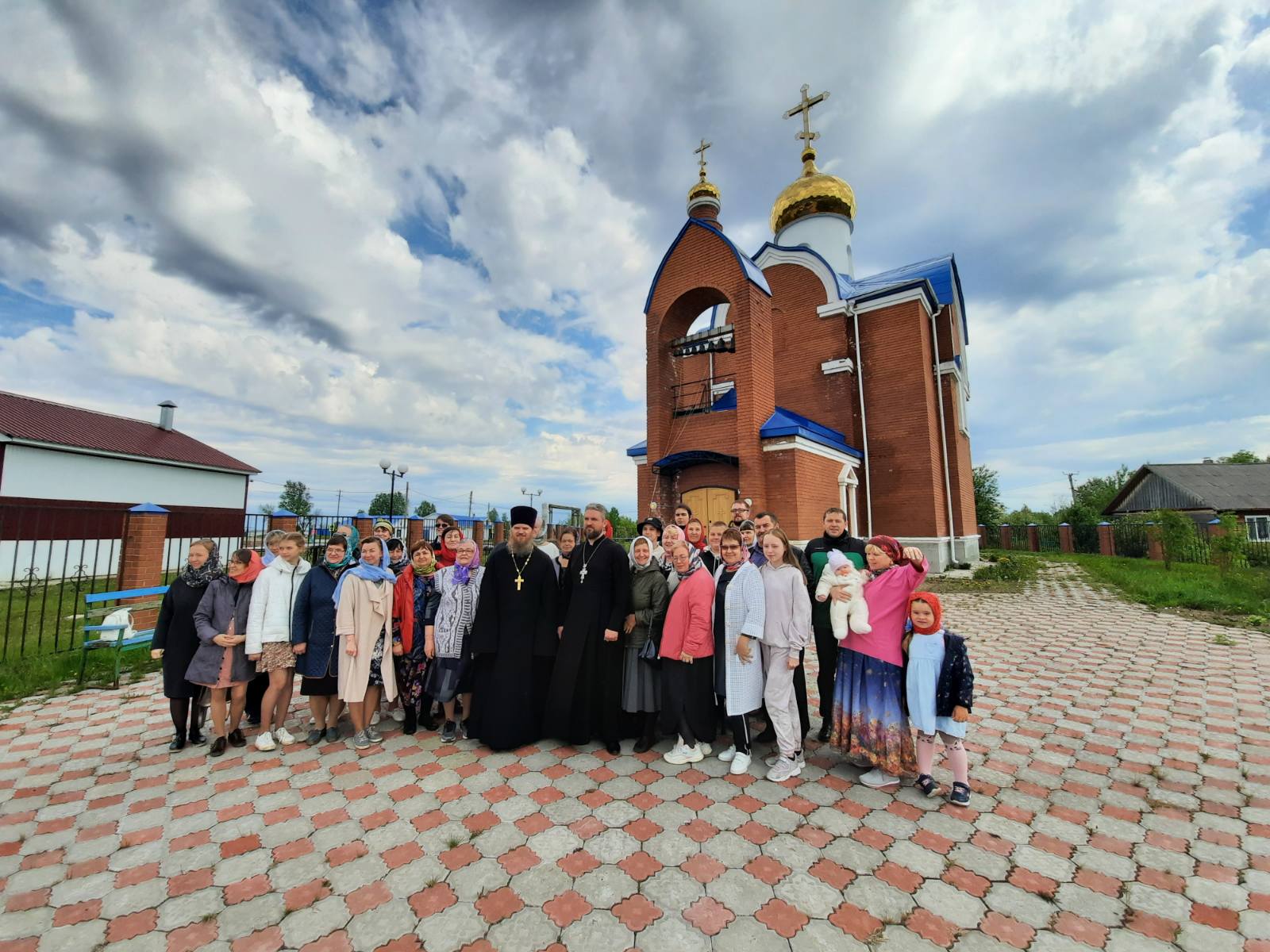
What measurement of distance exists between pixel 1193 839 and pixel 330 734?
534 cm

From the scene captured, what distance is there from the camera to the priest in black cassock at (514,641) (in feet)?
12.3

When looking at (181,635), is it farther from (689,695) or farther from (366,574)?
(689,695)

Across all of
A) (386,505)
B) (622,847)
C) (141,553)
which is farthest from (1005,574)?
(386,505)

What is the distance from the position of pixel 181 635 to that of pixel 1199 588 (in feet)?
51.7

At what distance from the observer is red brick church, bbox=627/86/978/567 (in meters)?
11.4

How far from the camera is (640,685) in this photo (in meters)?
3.87

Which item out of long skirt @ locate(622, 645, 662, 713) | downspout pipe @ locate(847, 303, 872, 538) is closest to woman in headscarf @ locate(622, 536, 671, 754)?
long skirt @ locate(622, 645, 662, 713)

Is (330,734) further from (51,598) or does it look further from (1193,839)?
(51,598)

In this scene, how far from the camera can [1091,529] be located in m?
22.6

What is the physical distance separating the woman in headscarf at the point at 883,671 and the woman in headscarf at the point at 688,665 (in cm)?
87

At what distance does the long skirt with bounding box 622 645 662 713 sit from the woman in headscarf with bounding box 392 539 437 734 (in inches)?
63.0

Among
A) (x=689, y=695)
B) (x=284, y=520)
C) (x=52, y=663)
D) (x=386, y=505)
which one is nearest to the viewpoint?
(x=689, y=695)

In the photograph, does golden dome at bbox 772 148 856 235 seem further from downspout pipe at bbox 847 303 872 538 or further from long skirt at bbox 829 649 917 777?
long skirt at bbox 829 649 917 777

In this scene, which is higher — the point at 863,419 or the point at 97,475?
the point at 863,419
